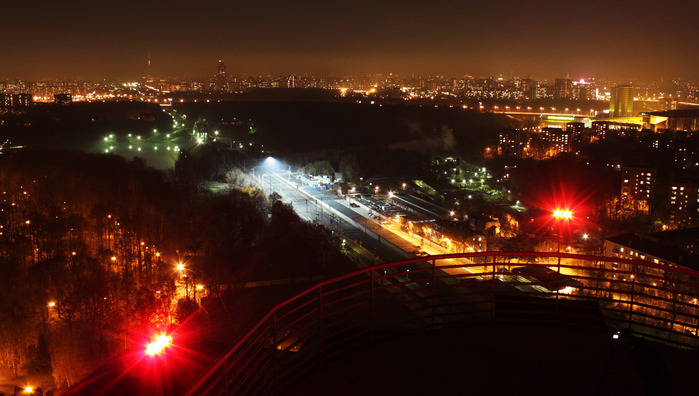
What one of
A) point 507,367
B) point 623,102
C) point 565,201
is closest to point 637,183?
Result: point 565,201

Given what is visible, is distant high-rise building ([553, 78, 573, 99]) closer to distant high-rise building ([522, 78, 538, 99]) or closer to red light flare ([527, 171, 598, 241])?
distant high-rise building ([522, 78, 538, 99])

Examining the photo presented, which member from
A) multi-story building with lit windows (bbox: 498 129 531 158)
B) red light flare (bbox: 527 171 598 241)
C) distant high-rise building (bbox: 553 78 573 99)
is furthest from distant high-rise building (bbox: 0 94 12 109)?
distant high-rise building (bbox: 553 78 573 99)

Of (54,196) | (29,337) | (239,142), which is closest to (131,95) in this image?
(239,142)

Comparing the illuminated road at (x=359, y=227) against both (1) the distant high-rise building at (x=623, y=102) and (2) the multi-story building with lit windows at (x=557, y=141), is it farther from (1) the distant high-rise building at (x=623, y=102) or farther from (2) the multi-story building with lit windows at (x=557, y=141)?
(1) the distant high-rise building at (x=623, y=102)

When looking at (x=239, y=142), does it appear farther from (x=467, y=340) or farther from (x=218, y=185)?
(x=467, y=340)

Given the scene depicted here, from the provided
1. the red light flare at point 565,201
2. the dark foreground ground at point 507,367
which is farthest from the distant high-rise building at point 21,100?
the dark foreground ground at point 507,367

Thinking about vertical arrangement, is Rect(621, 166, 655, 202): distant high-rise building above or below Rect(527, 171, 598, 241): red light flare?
above
